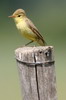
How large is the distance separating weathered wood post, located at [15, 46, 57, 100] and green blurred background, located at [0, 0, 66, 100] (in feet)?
11.3

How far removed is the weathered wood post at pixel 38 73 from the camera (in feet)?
17.6

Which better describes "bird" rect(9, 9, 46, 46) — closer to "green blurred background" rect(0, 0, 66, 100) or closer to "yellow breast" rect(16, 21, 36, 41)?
"yellow breast" rect(16, 21, 36, 41)

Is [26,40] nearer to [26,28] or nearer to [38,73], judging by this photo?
[26,28]

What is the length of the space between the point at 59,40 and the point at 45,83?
6.89m

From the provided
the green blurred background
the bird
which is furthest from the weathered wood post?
the green blurred background

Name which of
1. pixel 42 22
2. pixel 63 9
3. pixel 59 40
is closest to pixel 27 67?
pixel 59 40

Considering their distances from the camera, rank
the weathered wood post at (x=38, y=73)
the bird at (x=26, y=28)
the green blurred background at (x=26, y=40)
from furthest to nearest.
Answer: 1. the green blurred background at (x=26, y=40)
2. the bird at (x=26, y=28)
3. the weathered wood post at (x=38, y=73)

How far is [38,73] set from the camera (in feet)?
17.6

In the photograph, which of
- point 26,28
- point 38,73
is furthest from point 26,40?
point 38,73

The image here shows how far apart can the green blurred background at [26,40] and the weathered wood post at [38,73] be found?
3447 mm

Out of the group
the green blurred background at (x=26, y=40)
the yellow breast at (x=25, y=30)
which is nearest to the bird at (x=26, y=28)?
the yellow breast at (x=25, y=30)

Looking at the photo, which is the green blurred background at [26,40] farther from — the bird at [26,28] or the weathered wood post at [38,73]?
the weathered wood post at [38,73]

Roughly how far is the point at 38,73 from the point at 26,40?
6499 millimetres

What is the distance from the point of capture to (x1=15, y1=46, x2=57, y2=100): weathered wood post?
5.36m
